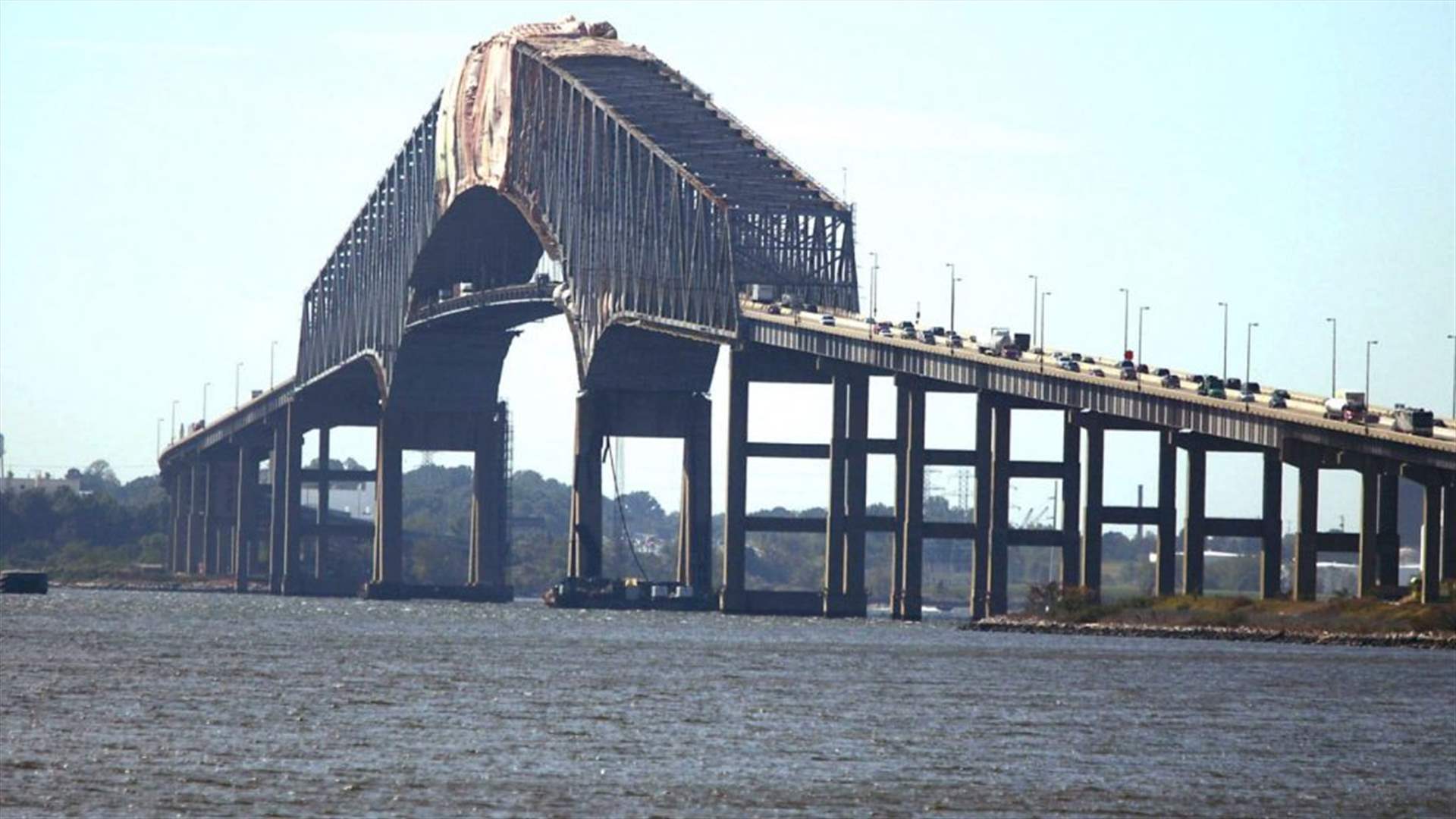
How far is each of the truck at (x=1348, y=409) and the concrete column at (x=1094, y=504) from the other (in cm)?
1361

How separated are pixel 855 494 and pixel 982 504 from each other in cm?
1113

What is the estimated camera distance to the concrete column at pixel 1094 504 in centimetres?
15288

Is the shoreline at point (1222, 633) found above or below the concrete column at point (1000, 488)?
below

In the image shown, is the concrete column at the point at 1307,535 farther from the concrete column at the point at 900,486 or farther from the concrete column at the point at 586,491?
the concrete column at the point at 586,491

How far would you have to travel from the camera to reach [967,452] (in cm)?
16488

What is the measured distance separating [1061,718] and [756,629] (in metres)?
63.9

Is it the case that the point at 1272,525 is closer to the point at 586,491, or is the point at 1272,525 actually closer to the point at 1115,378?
the point at 1115,378

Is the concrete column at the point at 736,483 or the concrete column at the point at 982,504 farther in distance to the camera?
the concrete column at the point at 736,483

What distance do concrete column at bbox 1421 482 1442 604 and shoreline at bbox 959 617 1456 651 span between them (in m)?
2.91

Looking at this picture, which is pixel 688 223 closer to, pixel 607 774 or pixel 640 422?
pixel 640 422

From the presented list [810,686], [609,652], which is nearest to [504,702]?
[810,686]

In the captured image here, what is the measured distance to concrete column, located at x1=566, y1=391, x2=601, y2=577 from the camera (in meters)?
195

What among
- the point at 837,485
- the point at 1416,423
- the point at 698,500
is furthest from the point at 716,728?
the point at 698,500

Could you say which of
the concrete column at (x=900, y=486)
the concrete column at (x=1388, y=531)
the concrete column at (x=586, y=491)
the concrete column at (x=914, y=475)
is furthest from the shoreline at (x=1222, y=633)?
the concrete column at (x=586, y=491)
